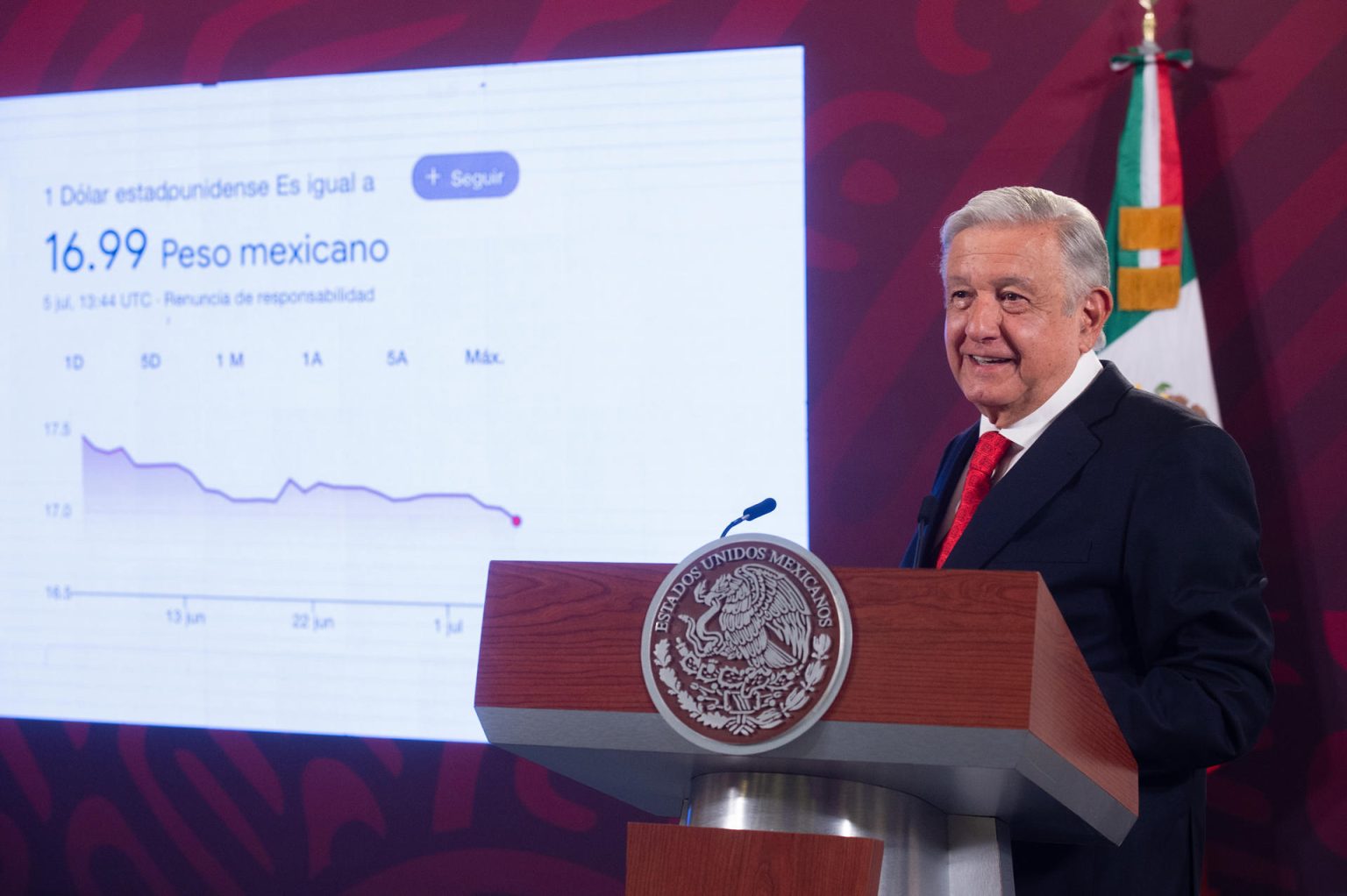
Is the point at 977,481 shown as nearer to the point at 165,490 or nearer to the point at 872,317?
the point at 872,317

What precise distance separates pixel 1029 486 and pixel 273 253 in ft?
8.27

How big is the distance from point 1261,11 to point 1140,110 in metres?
0.38

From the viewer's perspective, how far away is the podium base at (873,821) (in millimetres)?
1132

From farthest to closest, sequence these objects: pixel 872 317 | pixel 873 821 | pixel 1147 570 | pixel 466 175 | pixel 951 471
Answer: pixel 466 175
pixel 872 317
pixel 951 471
pixel 1147 570
pixel 873 821

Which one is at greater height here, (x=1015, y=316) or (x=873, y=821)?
(x=1015, y=316)

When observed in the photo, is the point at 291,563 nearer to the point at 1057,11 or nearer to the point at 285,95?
the point at 285,95

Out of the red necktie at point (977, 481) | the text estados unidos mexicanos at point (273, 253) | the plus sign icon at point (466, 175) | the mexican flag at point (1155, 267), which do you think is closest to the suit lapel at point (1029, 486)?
the red necktie at point (977, 481)

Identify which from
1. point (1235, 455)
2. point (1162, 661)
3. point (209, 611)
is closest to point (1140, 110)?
point (1235, 455)

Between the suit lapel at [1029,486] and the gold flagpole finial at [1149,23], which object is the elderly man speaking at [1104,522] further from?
the gold flagpole finial at [1149,23]

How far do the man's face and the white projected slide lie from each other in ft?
4.69

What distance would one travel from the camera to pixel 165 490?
3.48m

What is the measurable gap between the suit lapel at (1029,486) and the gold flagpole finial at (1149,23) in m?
1.68

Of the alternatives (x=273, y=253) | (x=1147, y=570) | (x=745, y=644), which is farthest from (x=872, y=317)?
(x=745, y=644)

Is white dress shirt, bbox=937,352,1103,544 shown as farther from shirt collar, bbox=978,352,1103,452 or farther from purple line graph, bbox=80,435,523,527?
purple line graph, bbox=80,435,523,527
